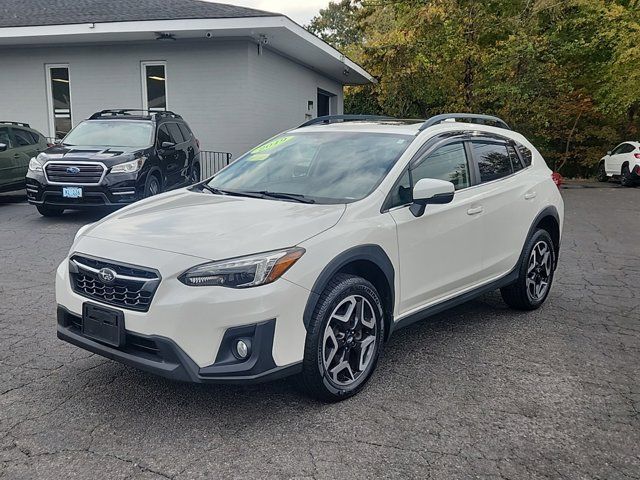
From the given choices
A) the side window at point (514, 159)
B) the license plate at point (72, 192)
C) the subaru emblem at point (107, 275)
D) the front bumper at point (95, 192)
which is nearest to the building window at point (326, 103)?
the front bumper at point (95, 192)

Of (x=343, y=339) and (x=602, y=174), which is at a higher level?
(x=343, y=339)

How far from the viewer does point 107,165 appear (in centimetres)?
950

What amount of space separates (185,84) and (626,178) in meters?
15.2

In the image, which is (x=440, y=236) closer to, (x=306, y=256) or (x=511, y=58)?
(x=306, y=256)

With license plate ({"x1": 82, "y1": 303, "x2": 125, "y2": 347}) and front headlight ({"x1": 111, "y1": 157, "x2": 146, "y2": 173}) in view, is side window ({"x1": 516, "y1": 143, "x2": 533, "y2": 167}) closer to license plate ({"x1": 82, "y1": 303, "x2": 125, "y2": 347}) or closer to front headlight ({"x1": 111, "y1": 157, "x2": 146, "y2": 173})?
license plate ({"x1": 82, "y1": 303, "x2": 125, "y2": 347})

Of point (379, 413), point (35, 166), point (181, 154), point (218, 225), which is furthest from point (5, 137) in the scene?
point (379, 413)

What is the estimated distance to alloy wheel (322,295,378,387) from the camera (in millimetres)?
3490

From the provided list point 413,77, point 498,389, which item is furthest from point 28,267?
point 413,77

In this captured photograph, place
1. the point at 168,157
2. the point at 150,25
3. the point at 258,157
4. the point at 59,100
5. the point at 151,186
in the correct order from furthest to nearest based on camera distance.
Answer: the point at 59,100 → the point at 150,25 → the point at 168,157 → the point at 151,186 → the point at 258,157

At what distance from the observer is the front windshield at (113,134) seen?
34.4 feet

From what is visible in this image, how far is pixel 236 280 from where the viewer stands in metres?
3.09

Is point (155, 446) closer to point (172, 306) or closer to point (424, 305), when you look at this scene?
point (172, 306)

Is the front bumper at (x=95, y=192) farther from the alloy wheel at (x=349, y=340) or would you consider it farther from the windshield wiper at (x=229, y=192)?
the alloy wheel at (x=349, y=340)

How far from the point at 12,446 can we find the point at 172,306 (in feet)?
3.58
